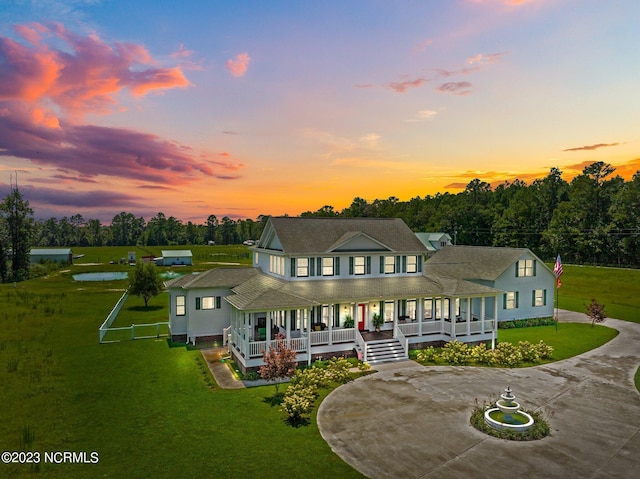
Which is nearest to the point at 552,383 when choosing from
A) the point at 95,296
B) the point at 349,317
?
the point at 349,317

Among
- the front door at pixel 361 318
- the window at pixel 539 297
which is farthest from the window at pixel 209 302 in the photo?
the window at pixel 539 297

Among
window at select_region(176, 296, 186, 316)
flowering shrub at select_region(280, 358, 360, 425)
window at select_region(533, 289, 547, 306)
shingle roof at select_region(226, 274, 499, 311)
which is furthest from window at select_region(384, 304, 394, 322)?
window at select_region(533, 289, 547, 306)

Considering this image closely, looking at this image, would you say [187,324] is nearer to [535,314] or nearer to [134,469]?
[134,469]

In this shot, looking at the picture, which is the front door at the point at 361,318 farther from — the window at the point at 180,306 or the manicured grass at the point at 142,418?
the window at the point at 180,306

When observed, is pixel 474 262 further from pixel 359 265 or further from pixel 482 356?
pixel 482 356

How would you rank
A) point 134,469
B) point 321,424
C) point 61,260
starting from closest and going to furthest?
point 134,469 → point 321,424 → point 61,260
